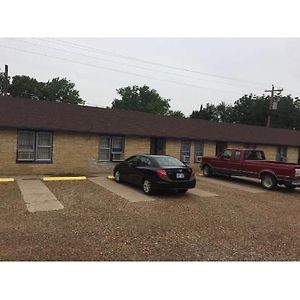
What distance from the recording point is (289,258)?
6145 millimetres

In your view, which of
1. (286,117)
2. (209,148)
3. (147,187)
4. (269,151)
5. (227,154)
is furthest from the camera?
(286,117)

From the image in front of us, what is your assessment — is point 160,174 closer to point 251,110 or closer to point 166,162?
point 166,162

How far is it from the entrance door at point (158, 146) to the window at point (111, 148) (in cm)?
276

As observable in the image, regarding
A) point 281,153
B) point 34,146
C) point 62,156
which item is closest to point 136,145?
point 62,156

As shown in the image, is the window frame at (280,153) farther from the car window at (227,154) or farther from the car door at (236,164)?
the car door at (236,164)

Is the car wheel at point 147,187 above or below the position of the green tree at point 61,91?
below

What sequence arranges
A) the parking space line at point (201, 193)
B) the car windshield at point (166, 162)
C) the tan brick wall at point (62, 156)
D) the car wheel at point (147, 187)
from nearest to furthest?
the car wheel at point (147, 187) < the car windshield at point (166, 162) < the parking space line at point (201, 193) < the tan brick wall at point (62, 156)

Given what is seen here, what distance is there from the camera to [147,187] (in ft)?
40.0

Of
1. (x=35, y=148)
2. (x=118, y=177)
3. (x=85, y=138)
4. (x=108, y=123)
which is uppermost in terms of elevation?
(x=108, y=123)

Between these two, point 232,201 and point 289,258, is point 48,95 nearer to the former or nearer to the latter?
point 232,201

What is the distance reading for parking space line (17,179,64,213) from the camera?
378 inches

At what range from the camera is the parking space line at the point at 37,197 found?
9.60 m

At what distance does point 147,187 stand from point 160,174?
0.79 metres

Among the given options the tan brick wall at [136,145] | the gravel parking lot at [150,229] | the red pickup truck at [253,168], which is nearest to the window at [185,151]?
the tan brick wall at [136,145]
